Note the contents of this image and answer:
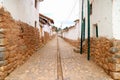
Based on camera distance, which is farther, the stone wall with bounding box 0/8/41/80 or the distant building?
the distant building

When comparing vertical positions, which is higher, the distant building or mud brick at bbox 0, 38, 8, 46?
the distant building

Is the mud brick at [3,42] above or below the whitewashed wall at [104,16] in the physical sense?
below

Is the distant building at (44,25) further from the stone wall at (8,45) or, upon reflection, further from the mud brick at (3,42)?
the mud brick at (3,42)

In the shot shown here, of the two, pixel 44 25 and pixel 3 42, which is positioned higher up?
pixel 44 25

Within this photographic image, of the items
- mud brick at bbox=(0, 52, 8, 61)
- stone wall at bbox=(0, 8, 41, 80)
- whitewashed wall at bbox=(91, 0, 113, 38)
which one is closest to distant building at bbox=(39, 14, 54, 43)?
whitewashed wall at bbox=(91, 0, 113, 38)

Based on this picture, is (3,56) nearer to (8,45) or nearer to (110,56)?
(8,45)

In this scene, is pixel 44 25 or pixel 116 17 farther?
pixel 44 25

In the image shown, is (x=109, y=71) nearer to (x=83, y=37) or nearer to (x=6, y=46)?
(x=6, y=46)

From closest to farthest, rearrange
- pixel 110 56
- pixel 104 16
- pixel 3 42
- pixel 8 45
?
1. pixel 3 42
2. pixel 110 56
3. pixel 8 45
4. pixel 104 16

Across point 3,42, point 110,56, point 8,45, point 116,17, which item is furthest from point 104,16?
point 3,42

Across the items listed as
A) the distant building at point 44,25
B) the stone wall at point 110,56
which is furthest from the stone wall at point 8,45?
the distant building at point 44,25

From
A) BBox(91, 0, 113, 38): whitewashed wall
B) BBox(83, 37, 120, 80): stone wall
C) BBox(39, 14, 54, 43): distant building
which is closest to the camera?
BBox(83, 37, 120, 80): stone wall

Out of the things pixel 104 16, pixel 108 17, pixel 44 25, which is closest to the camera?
pixel 108 17

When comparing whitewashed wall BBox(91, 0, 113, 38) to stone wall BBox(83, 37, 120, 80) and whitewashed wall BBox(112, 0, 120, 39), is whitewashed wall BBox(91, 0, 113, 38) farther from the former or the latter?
stone wall BBox(83, 37, 120, 80)
